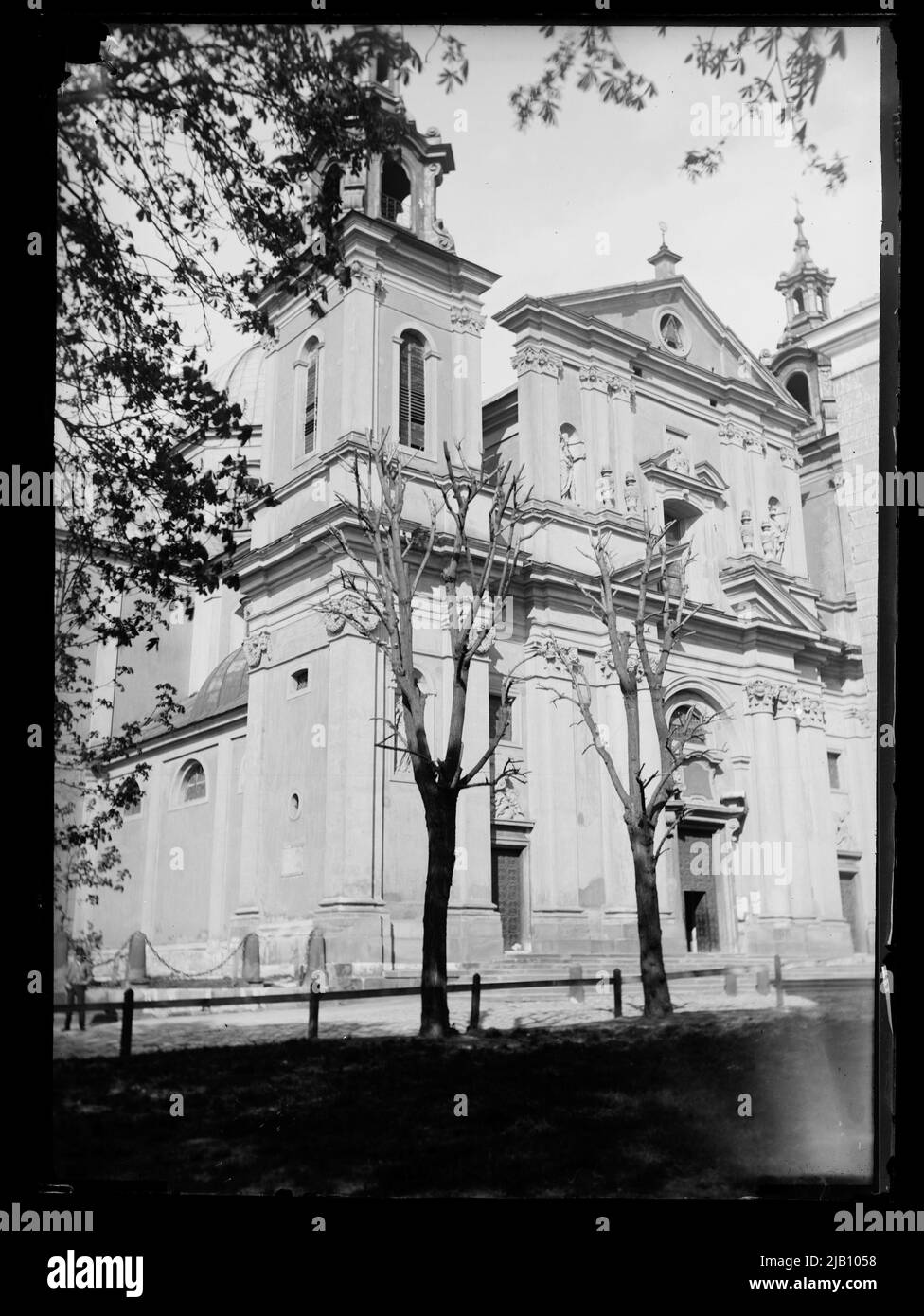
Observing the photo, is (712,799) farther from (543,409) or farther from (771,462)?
(543,409)

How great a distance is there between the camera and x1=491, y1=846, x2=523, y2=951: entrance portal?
826 centimetres

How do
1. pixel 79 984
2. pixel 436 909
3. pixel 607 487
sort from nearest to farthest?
1. pixel 79 984
2. pixel 436 909
3. pixel 607 487

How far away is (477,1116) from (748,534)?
653 centimetres

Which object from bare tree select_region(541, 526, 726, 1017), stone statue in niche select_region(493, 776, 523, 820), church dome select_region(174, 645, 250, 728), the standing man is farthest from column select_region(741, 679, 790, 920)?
the standing man

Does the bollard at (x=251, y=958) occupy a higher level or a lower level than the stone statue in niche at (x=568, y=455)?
lower

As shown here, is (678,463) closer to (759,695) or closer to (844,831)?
(759,695)

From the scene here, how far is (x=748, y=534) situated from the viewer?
34.6ft

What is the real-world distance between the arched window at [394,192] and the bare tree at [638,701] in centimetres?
326

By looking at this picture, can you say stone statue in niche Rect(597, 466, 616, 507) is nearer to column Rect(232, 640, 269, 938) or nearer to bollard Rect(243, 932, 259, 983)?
column Rect(232, 640, 269, 938)

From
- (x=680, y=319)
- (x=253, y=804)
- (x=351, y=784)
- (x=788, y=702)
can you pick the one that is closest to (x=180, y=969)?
(x=351, y=784)

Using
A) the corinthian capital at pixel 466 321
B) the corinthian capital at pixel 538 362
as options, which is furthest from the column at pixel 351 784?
the corinthian capital at pixel 538 362

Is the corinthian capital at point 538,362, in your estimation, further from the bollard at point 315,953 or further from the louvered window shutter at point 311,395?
the bollard at point 315,953

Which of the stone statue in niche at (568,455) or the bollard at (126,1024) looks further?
the stone statue in niche at (568,455)

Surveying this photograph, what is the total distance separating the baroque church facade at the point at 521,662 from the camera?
23.4 feet
